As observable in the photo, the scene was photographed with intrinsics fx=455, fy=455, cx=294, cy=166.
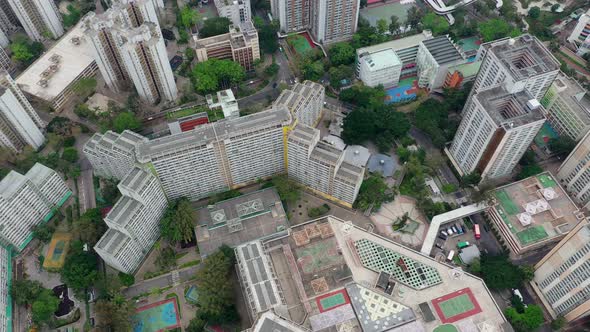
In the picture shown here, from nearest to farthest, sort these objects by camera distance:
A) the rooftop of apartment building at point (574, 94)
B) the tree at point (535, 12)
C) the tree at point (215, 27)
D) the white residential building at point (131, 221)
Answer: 1. the white residential building at point (131, 221)
2. the rooftop of apartment building at point (574, 94)
3. the tree at point (215, 27)
4. the tree at point (535, 12)

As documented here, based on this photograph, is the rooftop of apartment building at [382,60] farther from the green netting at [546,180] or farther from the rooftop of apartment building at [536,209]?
the green netting at [546,180]

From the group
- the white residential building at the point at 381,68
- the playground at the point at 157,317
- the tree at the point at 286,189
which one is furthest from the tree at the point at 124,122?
the white residential building at the point at 381,68

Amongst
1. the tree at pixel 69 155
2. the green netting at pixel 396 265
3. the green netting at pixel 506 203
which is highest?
the tree at pixel 69 155

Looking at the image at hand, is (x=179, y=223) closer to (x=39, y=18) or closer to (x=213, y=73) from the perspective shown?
(x=213, y=73)

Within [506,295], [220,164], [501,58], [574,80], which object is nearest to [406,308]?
[506,295]

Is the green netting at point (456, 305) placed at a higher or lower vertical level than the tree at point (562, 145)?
lower

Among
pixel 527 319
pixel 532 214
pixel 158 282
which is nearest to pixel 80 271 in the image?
pixel 158 282
